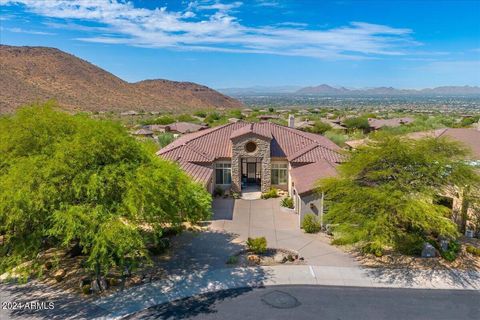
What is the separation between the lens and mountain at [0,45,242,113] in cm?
10950

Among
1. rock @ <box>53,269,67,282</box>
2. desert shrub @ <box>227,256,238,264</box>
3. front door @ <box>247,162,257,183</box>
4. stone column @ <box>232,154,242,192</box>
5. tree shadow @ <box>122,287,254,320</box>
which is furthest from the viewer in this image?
front door @ <box>247,162,257,183</box>

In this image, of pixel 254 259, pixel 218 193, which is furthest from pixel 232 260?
pixel 218 193

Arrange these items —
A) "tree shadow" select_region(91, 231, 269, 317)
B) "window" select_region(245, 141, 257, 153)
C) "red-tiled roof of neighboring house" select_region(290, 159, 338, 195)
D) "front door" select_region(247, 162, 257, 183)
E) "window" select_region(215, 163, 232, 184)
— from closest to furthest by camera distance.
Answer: "tree shadow" select_region(91, 231, 269, 317) → "red-tiled roof of neighboring house" select_region(290, 159, 338, 195) → "window" select_region(245, 141, 257, 153) → "window" select_region(215, 163, 232, 184) → "front door" select_region(247, 162, 257, 183)

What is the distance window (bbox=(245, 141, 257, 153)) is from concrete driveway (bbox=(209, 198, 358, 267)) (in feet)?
14.3

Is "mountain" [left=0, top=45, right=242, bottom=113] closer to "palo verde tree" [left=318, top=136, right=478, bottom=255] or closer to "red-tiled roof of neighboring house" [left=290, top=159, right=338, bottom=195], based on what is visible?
"red-tiled roof of neighboring house" [left=290, top=159, right=338, bottom=195]

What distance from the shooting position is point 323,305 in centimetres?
1684

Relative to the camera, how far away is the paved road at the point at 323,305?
1609 centimetres

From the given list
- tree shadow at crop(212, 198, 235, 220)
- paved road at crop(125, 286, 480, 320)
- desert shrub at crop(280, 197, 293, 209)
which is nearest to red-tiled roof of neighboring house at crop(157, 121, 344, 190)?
tree shadow at crop(212, 198, 235, 220)

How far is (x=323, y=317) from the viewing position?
1596 cm

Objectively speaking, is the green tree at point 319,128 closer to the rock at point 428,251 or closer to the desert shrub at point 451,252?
the desert shrub at point 451,252

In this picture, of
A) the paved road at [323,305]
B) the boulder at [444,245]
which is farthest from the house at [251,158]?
the paved road at [323,305]

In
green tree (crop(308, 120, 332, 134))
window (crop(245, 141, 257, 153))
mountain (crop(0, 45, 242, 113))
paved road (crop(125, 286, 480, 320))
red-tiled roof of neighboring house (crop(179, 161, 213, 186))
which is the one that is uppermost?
mountain (crop(0, 45, 242, 113))

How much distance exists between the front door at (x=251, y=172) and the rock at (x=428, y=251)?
17.1 meters

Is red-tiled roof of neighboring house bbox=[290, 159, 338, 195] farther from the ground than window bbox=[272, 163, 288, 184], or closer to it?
farther from the ground
